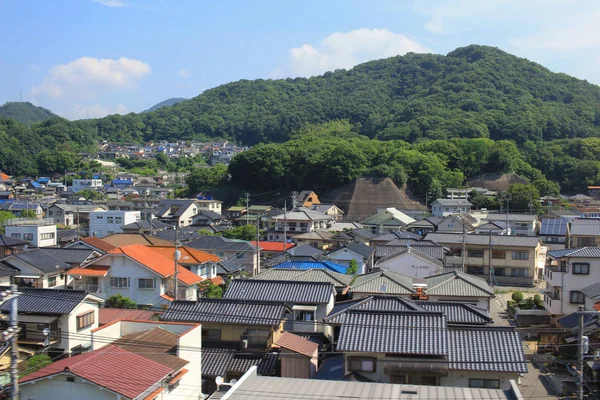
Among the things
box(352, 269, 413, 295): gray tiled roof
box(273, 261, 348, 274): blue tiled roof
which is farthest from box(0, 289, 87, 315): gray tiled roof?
box(273, 261, 348, 274): blue tiled roof

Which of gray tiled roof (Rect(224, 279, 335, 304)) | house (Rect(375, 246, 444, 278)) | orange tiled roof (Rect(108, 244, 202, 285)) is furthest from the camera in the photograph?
house (Rect(375, 246, 444, 278))

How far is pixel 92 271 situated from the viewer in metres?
17.7

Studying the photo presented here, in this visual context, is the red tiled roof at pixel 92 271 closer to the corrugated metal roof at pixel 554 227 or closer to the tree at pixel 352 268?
the tree at pixel 352 268

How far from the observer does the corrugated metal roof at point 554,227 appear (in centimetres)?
3356

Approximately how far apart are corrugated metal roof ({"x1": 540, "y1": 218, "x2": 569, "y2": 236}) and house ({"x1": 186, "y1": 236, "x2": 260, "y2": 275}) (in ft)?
62.3

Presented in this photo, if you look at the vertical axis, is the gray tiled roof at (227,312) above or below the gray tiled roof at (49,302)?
below

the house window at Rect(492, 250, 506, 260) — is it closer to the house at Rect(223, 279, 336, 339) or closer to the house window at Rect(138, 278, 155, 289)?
the house at Rect(223, 279, 336, 339)

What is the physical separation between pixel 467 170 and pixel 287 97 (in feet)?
251

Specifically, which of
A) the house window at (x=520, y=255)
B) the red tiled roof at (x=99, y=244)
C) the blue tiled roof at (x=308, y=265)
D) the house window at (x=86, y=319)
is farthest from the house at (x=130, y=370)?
the house window at (x=520, y=255)

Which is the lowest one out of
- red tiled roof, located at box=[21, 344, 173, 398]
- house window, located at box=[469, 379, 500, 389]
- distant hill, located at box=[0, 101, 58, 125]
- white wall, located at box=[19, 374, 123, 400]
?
house window, located at box=[469, 379, 500, 389]

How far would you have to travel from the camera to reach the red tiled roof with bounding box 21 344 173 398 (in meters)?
7.96

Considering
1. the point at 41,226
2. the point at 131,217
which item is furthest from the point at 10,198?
the point at 41,226

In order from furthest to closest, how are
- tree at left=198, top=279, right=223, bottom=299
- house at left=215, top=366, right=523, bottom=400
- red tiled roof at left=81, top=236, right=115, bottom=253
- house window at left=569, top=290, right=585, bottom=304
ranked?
1. red tiled roof at left=81, top=236, right=115, bottom=253
2. tree at left=198, top=279, right=223, bottom=299
3. house window at left=569, top=290, right=585, bottom=304
4. house at left=215, top=366, right=523, bottom=400

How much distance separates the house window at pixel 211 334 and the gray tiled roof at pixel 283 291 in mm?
1924
